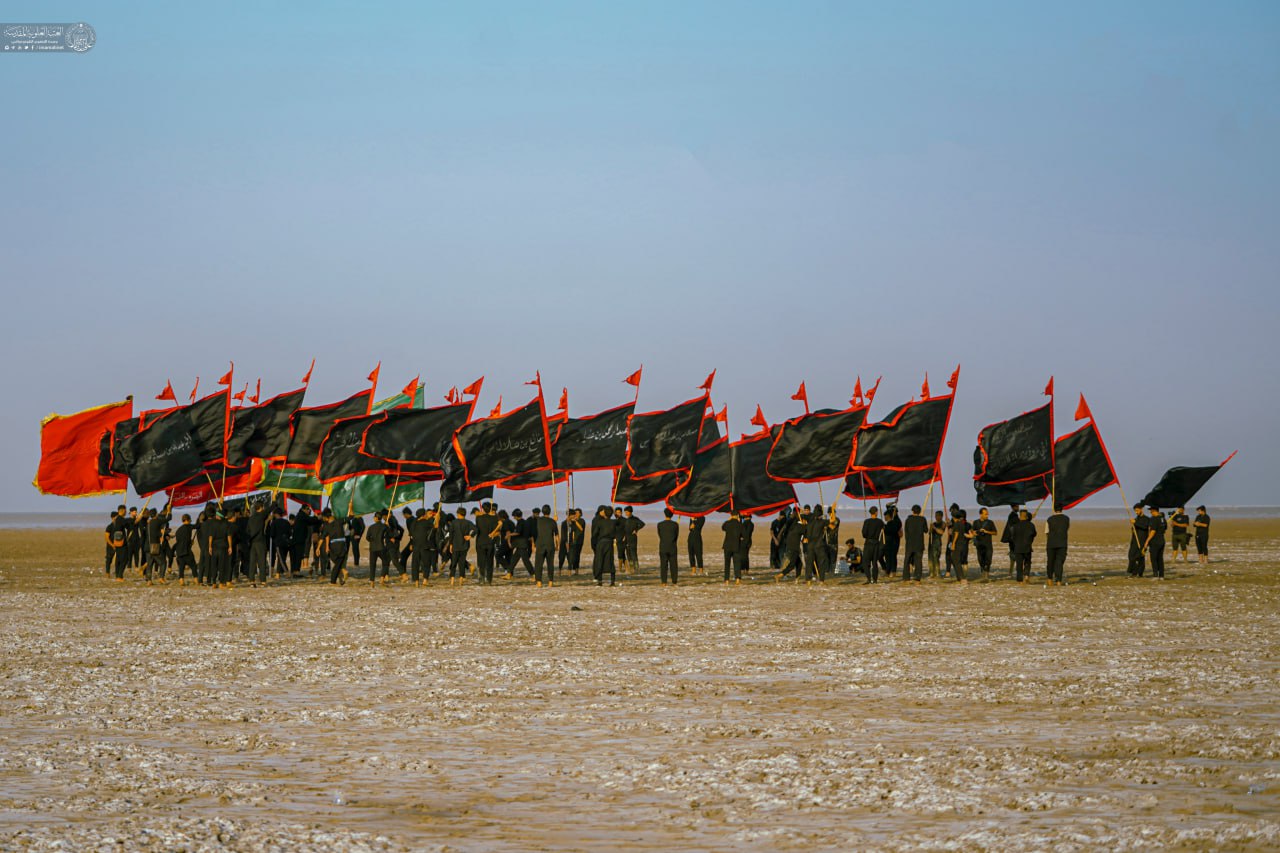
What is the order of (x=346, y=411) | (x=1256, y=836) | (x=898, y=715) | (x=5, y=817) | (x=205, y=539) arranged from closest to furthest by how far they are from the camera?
1. (x=1256, y=836)
2. (x=5, y=817)
3. (x=898, y=715)
4. (x=205, y=539)
5. (x=346, y=411)

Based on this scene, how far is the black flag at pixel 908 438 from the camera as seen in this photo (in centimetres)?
2930

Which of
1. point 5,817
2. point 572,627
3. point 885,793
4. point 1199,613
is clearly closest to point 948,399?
point 1199,613

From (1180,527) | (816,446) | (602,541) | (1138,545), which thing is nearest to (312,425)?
(602,541)

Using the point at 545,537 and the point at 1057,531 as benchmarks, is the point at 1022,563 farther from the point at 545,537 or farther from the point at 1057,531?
the point at 545,537

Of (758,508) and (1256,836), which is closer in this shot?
(1256,836)

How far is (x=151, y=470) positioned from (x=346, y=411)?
4984 millimetres

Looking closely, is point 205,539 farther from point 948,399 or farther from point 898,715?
point 898,715

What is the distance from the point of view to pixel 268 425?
3269cm

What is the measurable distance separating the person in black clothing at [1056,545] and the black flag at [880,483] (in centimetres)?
399

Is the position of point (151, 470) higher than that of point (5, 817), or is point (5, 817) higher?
point (151, 470)

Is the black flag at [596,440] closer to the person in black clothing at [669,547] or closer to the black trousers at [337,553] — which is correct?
the person in black clothing at [669,547]

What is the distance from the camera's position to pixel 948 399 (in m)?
29.1

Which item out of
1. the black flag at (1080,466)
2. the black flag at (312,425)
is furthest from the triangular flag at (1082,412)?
the black flag at (312,425)

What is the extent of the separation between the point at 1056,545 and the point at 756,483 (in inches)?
330
